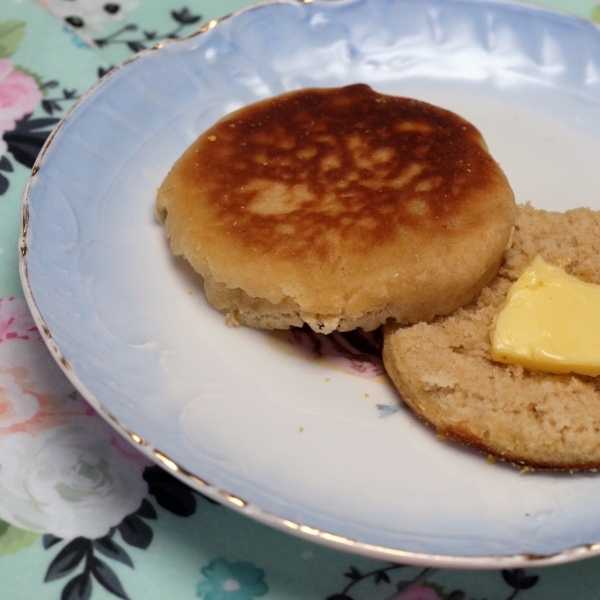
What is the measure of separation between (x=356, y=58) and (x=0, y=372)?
219 cm

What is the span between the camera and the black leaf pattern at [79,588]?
1.75 metres

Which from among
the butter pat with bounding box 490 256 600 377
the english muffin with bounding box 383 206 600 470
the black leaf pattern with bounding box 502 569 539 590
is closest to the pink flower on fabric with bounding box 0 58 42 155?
the english muffin with bounding box 383 206 600 470

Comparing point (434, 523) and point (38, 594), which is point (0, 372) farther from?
point (434, 523)

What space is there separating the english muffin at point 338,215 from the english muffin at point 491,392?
3.0 inches

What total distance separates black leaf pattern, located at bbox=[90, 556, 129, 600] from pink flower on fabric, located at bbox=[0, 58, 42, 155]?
211 cm

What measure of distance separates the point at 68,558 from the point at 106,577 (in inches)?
4.9

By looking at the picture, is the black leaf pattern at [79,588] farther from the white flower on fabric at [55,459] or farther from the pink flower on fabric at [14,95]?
the pink flower on fabric at [14,95]

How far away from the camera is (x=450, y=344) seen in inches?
81.9

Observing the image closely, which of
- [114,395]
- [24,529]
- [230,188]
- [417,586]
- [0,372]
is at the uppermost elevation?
[230,188]

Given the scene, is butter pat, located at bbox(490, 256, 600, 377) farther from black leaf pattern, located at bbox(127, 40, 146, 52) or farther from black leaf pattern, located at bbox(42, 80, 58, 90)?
black leaf pattern, located at bbox(127, 40, 146, 52)

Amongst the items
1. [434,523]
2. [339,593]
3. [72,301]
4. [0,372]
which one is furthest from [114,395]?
[434,523]

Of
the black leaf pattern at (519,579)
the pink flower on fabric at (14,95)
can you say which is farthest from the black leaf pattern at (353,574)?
the pink flower on fabric at (14,95)

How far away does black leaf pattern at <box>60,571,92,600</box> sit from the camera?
5.75 ft

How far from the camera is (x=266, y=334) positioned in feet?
7.24
